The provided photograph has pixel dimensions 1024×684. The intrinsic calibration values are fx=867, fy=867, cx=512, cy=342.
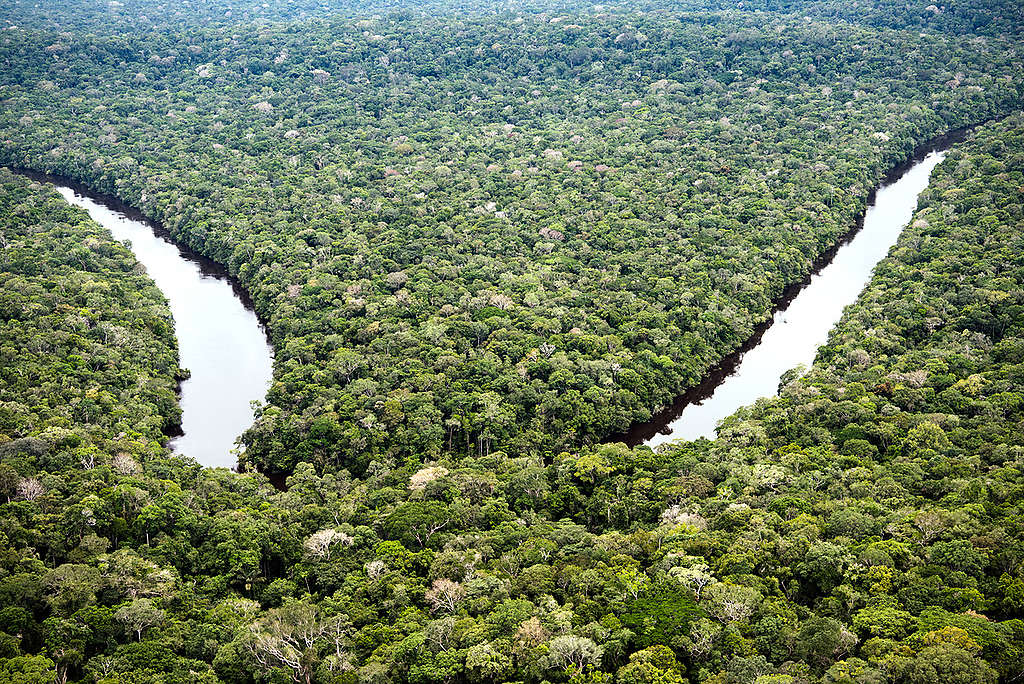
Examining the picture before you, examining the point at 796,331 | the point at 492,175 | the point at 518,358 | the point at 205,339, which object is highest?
the point at 492,175

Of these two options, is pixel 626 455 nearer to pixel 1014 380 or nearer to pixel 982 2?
pixel 1014 380

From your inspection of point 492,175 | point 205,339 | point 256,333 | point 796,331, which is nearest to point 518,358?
point 256,333

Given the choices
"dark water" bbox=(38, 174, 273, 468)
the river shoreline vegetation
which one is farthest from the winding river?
the river shoreline vegetation

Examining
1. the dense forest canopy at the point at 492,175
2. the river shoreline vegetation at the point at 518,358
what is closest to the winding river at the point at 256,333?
the dense forest canopy at the point at 492,175

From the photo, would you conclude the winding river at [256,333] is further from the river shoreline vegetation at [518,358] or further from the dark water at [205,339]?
the river shoreline vegetation at [518,358]

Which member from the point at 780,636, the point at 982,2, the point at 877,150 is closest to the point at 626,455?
the point at 780,636

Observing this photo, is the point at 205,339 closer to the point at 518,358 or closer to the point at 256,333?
the point at 256,333

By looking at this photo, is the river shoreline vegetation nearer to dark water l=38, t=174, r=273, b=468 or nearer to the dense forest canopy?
the dense forest canopy

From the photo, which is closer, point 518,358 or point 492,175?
point 518,358
